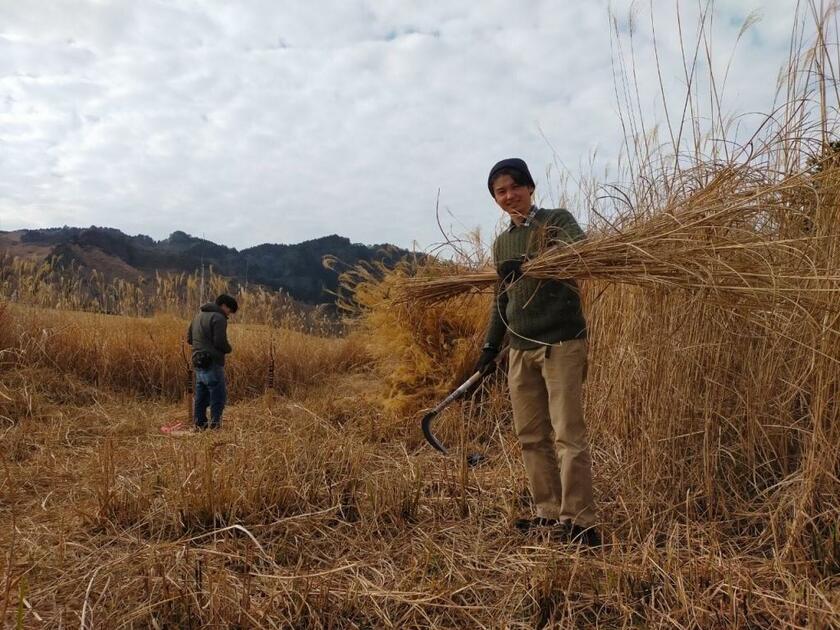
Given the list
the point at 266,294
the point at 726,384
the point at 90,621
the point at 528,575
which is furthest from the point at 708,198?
the point at 266,294

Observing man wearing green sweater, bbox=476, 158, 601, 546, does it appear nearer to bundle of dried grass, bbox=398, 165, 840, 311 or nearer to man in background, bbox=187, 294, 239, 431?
bundle of dried grass, bbox=398, 165, 840, 311

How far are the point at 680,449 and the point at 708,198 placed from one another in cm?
111

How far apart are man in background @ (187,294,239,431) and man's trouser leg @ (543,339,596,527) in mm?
3906

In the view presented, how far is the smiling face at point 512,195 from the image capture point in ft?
8.11

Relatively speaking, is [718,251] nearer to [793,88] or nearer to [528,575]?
[793,88]

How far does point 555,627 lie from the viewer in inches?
65.0

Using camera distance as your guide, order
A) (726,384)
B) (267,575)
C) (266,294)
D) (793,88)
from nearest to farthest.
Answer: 1. (267,575)
2. (793,88)
3. (726,384)
4. (266,294)

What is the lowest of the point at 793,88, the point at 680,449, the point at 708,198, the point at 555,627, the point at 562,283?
the point at 555,627

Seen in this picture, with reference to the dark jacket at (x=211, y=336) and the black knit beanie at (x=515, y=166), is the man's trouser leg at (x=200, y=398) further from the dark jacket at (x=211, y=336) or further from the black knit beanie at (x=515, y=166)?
the black knit beanie at (x=515, y=166)

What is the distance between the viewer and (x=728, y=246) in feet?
6.04

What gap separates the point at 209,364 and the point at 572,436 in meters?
4.12

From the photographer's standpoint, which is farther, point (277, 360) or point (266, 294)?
point (266, 294)

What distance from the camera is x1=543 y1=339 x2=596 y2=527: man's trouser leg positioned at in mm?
2271

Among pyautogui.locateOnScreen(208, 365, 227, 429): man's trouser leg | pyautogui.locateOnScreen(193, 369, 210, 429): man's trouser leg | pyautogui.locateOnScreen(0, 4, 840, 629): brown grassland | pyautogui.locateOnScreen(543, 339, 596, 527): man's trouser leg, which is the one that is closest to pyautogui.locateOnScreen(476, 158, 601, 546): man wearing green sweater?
pyautogui.locateOnScreen(543, 339, 596, 527): man's trouser leg
